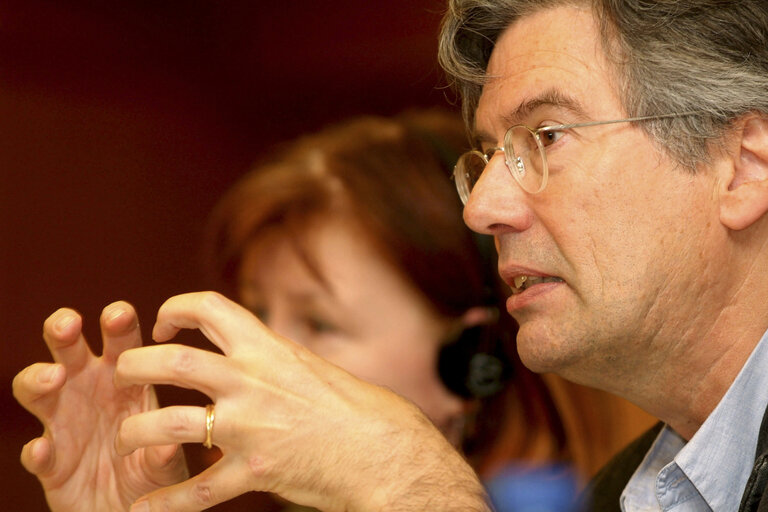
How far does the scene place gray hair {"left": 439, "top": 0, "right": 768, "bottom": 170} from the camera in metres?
1.19

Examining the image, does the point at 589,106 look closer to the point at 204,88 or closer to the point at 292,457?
the point at 292,457

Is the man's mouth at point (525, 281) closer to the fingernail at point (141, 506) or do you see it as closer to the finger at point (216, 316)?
the finger at point (216, 316)

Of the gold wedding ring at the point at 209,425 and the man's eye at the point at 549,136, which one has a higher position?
the man's eye at the point at 549,136

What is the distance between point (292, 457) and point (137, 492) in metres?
0.39

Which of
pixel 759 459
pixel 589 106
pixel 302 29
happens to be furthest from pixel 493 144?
pixel 302 29

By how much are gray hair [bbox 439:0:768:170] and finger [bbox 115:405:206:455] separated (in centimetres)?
76

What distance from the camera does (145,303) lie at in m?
2.27

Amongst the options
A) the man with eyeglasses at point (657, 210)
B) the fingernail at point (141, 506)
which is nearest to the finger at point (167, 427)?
the fingernail at point (141, 506)

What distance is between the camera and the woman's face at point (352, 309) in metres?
2.05

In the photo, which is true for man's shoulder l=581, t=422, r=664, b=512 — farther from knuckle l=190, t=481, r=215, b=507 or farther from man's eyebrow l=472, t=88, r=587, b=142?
knuckle l=190, t=481, r=215, b=507

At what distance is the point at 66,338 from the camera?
1.13 metres

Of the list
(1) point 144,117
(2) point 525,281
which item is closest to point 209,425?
(2) point 525,281

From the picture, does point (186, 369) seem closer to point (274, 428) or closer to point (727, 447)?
point (274, 428)

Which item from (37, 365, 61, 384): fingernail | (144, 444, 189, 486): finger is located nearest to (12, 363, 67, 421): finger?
(37, 365, 61, 384): fingernail
